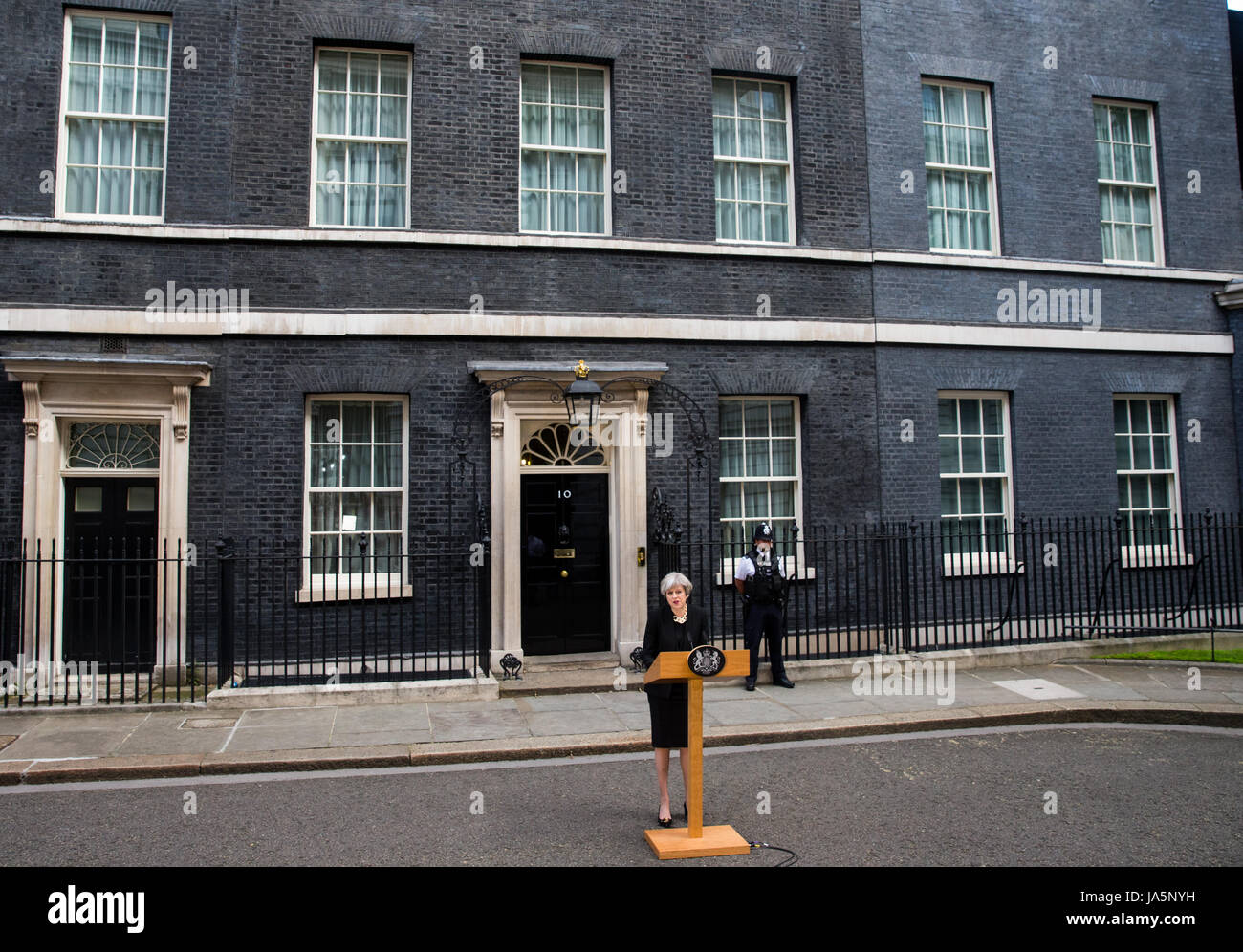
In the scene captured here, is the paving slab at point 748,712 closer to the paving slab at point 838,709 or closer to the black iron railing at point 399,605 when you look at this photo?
the paving slab at point 838,709

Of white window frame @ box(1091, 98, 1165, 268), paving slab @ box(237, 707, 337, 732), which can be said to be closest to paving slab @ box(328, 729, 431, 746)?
paving slab @ box(237, 707, 337, 732)

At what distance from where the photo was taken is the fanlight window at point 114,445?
407 inches

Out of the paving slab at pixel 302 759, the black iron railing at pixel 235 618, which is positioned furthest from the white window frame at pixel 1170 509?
the paving slab at pixel 302 759

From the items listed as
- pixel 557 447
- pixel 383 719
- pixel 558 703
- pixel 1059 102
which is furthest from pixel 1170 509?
pixel 383 719

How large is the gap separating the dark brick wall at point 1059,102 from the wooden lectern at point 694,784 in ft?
28.4

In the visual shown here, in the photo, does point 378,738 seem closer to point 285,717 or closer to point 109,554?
point 285,717

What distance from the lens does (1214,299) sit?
45.7ft

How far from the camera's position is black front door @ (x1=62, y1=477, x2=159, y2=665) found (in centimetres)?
1012

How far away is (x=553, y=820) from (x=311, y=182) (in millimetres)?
8419

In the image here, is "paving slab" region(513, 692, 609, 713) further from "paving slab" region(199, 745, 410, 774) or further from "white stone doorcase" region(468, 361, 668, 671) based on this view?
"paving slab" region(199, 745, 410, 774)

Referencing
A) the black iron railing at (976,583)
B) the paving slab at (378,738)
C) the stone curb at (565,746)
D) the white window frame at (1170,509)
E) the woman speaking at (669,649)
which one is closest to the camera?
the woman speaking at (669,649)

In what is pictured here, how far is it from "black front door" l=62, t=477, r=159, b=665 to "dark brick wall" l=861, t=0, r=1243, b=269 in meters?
10.1

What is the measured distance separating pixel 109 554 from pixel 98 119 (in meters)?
5.23
